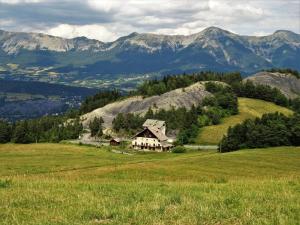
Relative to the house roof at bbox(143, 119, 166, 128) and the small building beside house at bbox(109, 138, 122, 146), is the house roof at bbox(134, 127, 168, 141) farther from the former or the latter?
the small building beside house at bbox(109, 138, 122, 146)

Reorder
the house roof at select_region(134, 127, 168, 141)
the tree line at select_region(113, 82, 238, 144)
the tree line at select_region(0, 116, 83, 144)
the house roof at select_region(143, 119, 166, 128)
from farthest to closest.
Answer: the tree line at select_region(113, 82, 238, 144) < the house roof at select_region(143, 119, 166, 128) < the tree line at select_region(0, 116, 83, 144) < the house roof at select_region(134, 127, 168, 141)

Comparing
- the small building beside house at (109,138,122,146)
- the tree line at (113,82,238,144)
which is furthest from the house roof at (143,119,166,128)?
the small building beside house at (109,138,122,146)

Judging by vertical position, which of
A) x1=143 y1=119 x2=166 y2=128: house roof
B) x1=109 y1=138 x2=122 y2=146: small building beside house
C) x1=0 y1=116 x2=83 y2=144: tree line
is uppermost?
x1=143 y1=119 x2=166 y2=128: house roof

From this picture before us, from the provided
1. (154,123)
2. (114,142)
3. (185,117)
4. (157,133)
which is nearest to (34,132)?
(114,142)

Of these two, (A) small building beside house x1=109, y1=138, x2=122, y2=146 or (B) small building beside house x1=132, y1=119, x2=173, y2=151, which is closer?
(B) small building beside house x1=132, y1=119, x2=173, y2=151

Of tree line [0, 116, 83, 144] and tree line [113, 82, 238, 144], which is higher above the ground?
tree line [113, 82, 238, 144]

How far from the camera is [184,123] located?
177 meters

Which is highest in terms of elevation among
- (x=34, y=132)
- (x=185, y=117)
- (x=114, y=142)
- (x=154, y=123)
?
(x=185, y=117)

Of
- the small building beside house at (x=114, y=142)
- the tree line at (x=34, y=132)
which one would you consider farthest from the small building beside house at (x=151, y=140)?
the tree line at (x=34, y=132)

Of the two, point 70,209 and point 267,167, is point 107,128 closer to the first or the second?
point 267,167

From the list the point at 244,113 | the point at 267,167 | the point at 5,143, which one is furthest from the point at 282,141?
the point at 5,143

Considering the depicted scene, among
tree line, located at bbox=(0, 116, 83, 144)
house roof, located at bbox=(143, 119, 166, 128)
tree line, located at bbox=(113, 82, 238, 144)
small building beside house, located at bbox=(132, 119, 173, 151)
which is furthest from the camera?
tree line, located at bbox=(113, 82, 238, 144)

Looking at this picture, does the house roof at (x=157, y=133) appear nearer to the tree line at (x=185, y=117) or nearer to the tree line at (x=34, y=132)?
the tree line at (x=185, y=117)

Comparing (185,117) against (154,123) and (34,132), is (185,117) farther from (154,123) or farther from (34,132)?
(34,132)
